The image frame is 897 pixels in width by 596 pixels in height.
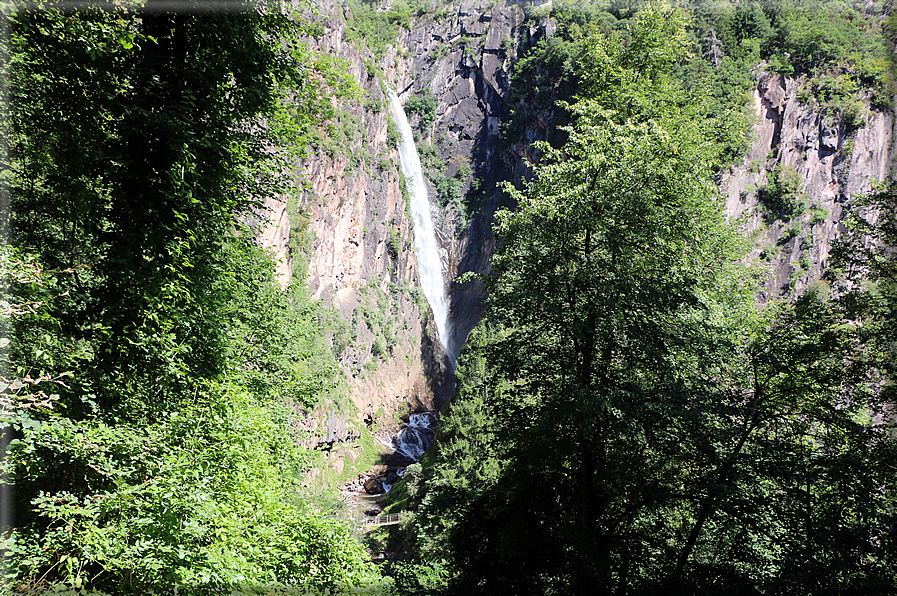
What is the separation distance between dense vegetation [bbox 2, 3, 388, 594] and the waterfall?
4966cm

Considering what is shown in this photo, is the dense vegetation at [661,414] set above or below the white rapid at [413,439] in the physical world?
below

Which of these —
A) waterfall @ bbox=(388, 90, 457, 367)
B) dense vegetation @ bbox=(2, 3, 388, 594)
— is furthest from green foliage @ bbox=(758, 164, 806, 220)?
dense vegetation @ bbox=(2, 3, 388, 594)

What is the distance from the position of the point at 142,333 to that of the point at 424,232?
5618 centimetres

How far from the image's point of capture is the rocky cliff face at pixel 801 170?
33.0m

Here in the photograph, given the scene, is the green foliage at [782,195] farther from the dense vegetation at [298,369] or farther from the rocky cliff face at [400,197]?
the dense vegetation at [298,369]

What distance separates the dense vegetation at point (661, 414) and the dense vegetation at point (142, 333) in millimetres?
3770

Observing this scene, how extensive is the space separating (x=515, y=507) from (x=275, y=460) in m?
4.31

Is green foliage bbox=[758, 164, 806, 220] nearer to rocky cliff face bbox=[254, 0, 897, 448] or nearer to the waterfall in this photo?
rocky cliff face bbox=[254, 0, 897, 448]

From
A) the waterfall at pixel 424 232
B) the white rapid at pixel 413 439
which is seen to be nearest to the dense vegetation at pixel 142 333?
the white rapid at pixel 413 439

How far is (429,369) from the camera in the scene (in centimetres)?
5244

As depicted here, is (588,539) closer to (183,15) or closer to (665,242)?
(665,242)

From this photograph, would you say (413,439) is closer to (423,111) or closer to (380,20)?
(423,111)

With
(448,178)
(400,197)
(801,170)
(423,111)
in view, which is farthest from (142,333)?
(423,111)

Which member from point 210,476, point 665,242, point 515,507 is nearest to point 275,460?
point 210,476
